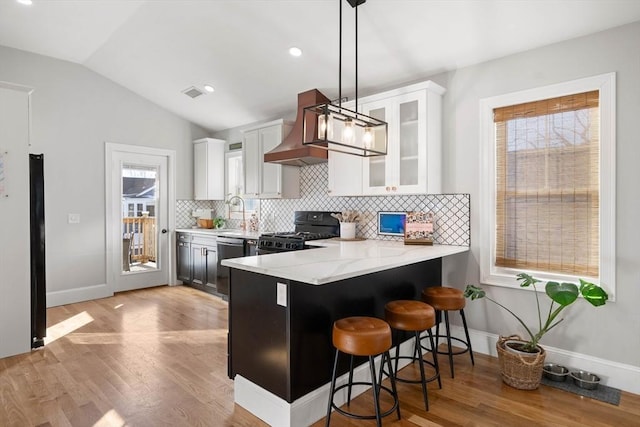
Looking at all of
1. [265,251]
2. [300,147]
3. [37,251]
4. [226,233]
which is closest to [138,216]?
[226,233]

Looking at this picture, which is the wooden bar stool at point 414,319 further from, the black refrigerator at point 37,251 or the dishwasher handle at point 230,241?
the black refrigerator at point 37,251

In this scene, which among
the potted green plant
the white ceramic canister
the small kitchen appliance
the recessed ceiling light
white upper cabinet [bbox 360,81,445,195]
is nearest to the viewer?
the potted green plant

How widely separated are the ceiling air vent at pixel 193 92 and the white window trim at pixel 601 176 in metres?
3.56

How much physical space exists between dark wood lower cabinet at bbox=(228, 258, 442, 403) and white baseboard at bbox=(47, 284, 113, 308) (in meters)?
3.50

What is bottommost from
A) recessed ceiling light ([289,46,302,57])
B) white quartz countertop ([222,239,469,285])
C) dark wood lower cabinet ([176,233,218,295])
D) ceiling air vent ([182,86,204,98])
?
dark wood lower cabinet ([176,233,218,295])

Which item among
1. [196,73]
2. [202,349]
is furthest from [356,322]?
[196,73]

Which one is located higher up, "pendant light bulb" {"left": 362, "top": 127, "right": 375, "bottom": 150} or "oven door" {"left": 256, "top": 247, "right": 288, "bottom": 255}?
"pendant light bulb" {"left": 362, "top": 127, "right": 375, "bottom": 150}

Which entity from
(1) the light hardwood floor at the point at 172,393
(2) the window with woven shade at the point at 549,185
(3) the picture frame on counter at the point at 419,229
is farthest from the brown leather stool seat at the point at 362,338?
(2) the window with woven shade at the point at 549,185

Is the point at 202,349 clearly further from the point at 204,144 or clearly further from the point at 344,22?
the point at 204,144

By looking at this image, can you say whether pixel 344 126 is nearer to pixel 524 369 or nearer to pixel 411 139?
pixel 411 139

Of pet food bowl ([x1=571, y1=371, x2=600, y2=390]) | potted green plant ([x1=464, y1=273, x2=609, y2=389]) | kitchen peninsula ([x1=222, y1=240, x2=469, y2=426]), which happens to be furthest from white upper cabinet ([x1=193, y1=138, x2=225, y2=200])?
pet food bowl ([x1=571, y1=371, x2=600, y2=390])

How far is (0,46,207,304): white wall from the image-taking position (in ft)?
14.9

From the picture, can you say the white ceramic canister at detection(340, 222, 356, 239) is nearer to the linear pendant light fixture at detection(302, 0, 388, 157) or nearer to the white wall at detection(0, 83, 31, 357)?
the linear pendant light fixture at detection(302, 0, 388, 157)

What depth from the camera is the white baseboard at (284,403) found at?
2092 millimetres
